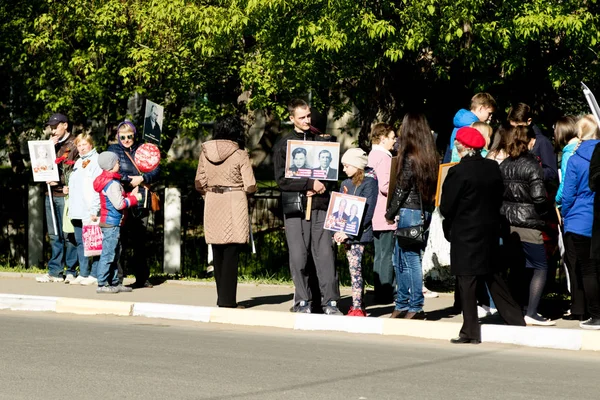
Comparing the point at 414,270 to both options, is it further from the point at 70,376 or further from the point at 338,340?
the point at 70,376

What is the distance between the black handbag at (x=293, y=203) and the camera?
436 inches

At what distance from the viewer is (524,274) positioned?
11.0m

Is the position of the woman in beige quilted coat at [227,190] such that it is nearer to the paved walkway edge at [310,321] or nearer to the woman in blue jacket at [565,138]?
the paved walkway edge at [310,321]

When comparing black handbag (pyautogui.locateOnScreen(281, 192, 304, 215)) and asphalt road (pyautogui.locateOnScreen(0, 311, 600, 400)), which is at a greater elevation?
black handbag (pyautogui.locateOnScreen(281, 192, 304, 215))

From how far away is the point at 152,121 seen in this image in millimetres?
14852

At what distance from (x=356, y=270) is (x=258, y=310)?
108 cm

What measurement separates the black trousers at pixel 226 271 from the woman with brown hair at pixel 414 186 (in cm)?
191

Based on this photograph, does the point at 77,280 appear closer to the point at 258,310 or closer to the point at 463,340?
the point at 258,310

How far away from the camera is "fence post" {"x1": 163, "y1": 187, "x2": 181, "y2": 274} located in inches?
637

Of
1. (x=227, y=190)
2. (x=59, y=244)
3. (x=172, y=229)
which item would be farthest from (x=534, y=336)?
(x=172, y=229)

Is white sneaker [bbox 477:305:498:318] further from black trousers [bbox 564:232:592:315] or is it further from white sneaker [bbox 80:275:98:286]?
white sneaker [bbox 80:275:98:286]

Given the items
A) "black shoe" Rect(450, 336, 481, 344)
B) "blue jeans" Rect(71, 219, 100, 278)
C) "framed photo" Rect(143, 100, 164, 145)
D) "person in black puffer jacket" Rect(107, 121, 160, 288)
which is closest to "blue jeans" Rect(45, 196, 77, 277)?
"blue jeans" Rect(71, 219, 100, 278)

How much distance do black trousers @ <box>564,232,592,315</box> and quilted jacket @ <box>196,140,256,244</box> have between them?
3200 millimetres

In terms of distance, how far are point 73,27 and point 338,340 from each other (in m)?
9.25
